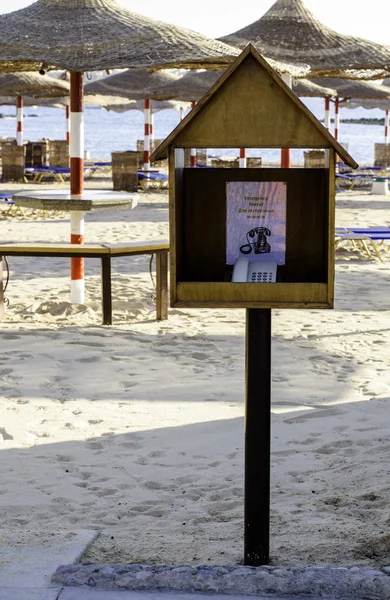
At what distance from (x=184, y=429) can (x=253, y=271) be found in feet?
6.02

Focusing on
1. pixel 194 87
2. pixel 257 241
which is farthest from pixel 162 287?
pixel 194 87

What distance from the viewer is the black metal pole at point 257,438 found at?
307cm

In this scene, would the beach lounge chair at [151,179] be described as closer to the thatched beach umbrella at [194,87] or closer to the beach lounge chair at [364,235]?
the thatched beach umbrella at [194,87]

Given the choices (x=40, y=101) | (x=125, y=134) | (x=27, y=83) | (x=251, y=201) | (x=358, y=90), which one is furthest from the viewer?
(x=125, y=134)

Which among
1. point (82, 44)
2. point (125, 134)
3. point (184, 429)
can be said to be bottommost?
point (184, 429)

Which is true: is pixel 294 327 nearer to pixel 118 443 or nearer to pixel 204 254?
pixel 118 443

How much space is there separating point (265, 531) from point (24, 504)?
3.58 feet

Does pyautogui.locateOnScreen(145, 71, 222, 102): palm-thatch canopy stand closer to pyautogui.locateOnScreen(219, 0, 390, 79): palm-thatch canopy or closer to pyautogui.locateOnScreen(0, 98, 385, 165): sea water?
pyautogui.locateOnScreen(0, 98, 385, 165): sea water

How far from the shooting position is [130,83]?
19891 mm

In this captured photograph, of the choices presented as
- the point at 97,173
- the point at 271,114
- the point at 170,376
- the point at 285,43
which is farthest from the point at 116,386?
the point at 97,173

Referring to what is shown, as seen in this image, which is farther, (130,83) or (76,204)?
(130,83)

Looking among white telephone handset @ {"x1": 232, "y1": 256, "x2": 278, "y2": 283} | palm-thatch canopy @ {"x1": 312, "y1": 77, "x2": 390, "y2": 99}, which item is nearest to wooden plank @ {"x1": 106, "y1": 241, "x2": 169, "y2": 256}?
white telephone handset @ {"x1": 232, "y1": 256, "x2": 278, "y2": 283}

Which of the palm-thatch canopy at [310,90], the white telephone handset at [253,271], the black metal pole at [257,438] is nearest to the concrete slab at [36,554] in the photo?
the black metal pole at [257,438]

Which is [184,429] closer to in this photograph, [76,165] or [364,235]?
[76,165]
